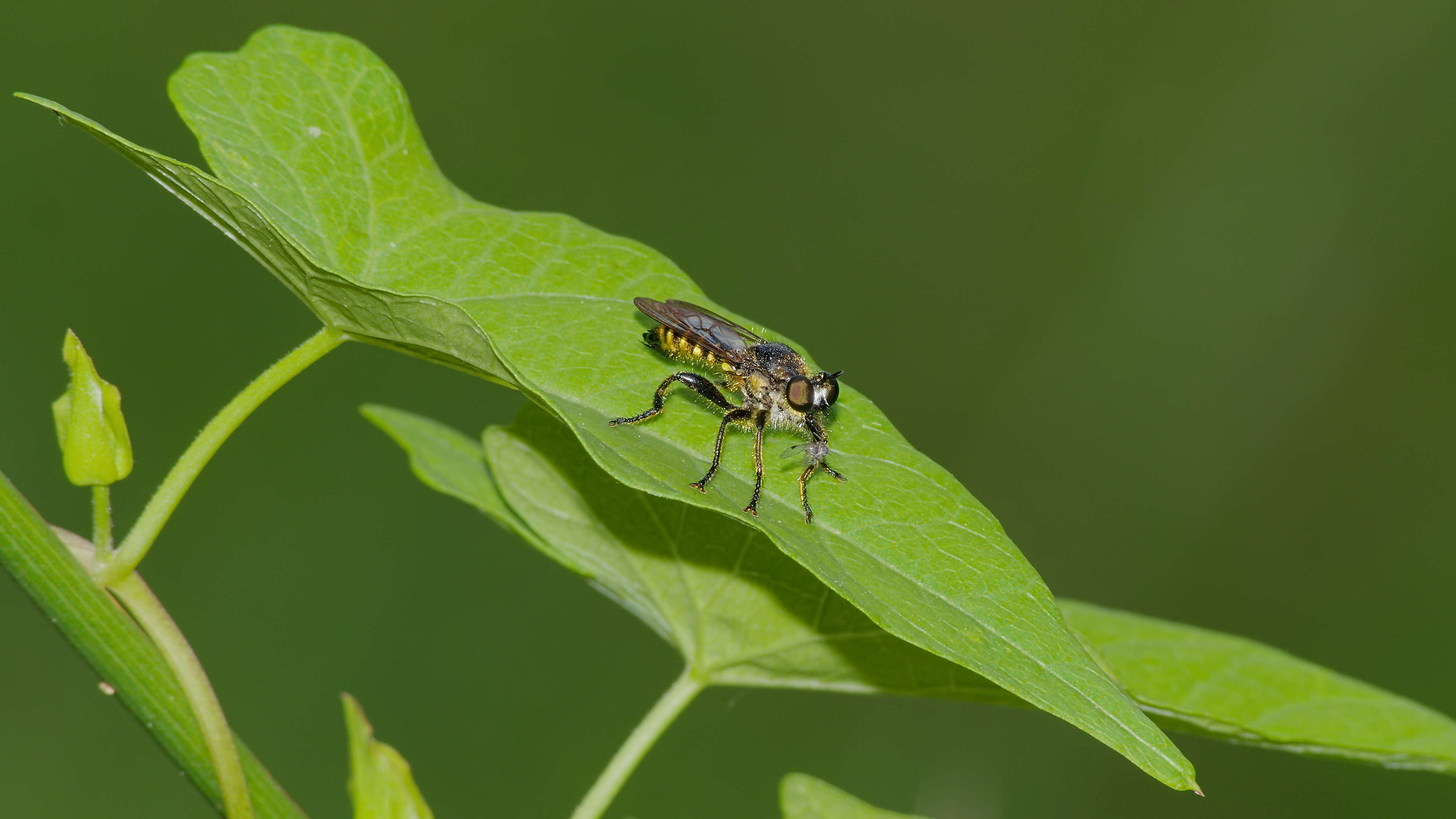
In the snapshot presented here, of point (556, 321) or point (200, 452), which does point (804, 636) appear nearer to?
point (556, 321)

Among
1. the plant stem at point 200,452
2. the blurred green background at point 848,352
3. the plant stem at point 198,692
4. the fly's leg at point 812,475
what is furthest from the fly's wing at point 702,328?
the blurred green background at point 848,352

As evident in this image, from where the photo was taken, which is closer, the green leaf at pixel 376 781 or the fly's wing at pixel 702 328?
the green leaf at pixel 376 781

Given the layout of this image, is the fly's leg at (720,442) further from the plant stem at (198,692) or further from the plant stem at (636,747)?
the plant stem at (198,692)

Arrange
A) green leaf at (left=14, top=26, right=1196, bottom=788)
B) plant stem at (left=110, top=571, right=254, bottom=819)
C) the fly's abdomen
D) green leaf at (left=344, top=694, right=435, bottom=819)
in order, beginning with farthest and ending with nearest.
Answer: the fly's abdomen < plant stem at (left=110, top=571, right=254, bottom=819) < green leaf at (left=344, top=694, right=435, bottom=819) < green leaf at (left=14, top=26, right=1196, bottom=788)

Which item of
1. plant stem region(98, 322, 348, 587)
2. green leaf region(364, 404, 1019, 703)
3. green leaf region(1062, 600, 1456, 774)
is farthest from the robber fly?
green leaf region(1062, 600, 1456, 774)

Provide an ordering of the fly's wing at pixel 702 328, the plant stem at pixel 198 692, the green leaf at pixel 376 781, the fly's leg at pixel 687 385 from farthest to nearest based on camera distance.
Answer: the fly's wing at pixel 702 328, the fly's leg at pixel 687 385, the plant stem at pixel 198 692, the green leaf at pixel 376 781

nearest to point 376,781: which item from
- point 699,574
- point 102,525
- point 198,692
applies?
point 198,692

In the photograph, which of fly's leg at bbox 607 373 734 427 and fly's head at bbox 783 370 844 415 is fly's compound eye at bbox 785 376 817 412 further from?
fly's leg at bbox 607 373 734 427
